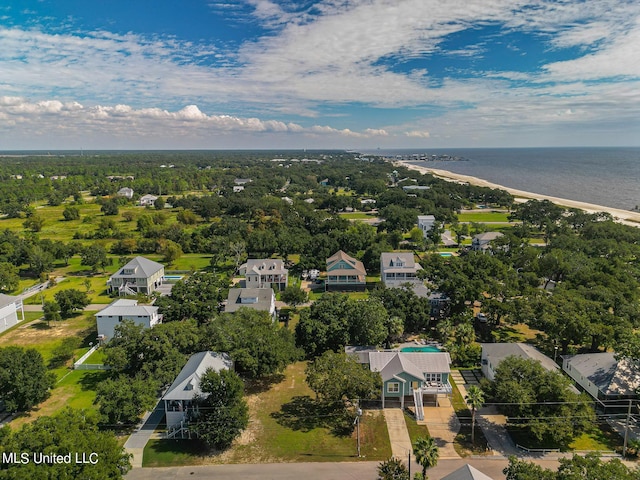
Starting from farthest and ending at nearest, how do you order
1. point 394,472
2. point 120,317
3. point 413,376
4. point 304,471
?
point 120,317 < point 413,376 < point 304,471 < point 394,472

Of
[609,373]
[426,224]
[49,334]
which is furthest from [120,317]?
[426,224]

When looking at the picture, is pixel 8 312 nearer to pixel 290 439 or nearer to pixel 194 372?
pixel 194 372

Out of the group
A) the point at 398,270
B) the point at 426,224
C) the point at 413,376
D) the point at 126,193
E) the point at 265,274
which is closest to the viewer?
the point at 413,376

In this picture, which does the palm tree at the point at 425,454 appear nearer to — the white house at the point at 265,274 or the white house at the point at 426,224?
the white house at the point at 265,274

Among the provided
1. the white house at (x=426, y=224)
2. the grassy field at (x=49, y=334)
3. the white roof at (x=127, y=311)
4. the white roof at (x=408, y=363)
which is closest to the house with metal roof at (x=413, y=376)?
the white roof at (x=408, y=363)

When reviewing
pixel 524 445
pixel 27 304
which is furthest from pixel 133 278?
pixel 524 445

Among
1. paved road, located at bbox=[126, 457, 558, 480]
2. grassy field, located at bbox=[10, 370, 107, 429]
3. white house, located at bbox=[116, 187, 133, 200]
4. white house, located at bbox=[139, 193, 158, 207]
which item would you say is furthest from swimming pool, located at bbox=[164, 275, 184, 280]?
white house, located at bbox=[116, 187, 133, 200]

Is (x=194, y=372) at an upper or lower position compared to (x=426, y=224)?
lower
